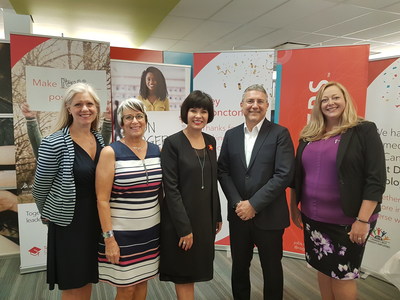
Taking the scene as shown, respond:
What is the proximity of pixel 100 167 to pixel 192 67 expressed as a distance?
221 centimetres

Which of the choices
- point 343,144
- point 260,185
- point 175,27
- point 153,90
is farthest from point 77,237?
point 175,27

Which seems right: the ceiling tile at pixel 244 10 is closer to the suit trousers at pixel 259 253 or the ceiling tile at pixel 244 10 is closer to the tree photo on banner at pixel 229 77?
the tree photo on banner at pixel 229 77

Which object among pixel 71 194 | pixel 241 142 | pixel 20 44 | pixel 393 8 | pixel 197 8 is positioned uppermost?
pixel 393 8

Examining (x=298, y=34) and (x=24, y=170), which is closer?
(x=24, y=170)

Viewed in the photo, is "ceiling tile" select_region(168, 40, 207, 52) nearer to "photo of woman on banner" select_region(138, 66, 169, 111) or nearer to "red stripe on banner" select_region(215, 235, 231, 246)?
"photo of woman on banner" select_region(138, 66, 169, 111)

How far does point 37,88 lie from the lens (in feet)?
8.97

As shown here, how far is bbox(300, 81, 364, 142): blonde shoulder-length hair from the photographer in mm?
1744

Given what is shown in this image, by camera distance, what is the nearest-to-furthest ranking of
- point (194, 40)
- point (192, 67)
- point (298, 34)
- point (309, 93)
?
point (309, 93) → point (192, 67) → point (298, 34) → point (194, 40)

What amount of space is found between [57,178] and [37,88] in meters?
1.61

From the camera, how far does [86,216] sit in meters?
1.61

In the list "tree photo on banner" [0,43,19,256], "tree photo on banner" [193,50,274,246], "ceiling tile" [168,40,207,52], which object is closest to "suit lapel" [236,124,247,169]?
"tree photo on banner" [193,50,274,246]

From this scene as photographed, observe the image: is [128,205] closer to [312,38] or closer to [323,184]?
[323,184]

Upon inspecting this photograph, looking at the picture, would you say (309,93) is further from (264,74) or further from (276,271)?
(276,271)

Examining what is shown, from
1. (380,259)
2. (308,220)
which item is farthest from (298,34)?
(308,220)
